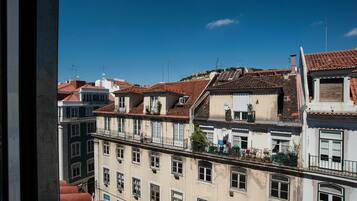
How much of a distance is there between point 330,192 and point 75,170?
11.1 metres

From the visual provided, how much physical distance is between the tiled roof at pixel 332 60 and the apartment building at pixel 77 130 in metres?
10.1

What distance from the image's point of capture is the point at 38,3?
50 centimetres

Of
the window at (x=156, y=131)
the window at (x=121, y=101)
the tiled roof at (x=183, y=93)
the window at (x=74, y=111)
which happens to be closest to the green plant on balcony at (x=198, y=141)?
the tiled roof at (x=183, y=93)

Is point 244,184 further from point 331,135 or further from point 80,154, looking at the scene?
point 80,154

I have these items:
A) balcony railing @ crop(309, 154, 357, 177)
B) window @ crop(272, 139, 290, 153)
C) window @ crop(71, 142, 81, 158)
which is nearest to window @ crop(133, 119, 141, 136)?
window @ crop(71, 142, 81, 158)

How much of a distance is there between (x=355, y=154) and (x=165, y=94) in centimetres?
589

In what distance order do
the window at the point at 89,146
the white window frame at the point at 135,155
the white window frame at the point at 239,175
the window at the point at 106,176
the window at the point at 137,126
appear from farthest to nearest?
the window at the point at 89,146 → the window at the point at 106,176 → the window at the point at 137,126 → the white window frame at the point at 135,155 → the white window frame at the point at 239,175

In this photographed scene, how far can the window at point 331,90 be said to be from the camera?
5.92 metres

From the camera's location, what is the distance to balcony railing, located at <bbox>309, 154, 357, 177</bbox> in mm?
5684

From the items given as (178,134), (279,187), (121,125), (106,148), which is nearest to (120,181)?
(106,148)

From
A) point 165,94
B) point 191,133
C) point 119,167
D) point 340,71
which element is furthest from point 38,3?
point 119,167

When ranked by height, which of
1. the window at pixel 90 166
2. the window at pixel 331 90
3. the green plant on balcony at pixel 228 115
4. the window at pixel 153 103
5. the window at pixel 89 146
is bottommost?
the window at pixel 90 166

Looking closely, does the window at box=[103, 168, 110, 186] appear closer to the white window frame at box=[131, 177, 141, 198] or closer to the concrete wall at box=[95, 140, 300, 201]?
the concrete wall at box=[95, 140, 300, 201]

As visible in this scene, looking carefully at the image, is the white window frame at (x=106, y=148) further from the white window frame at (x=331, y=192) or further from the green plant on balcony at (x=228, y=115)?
the white window frame at (x=331, y=192)
